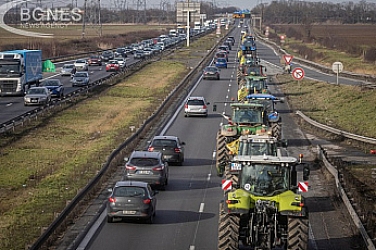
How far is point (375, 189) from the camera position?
2806 centimetres

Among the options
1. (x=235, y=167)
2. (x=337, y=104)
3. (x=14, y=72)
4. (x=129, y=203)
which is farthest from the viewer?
(x=14, y=72)

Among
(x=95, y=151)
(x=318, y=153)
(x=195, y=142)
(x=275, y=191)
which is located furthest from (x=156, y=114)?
(x=275, y=191)

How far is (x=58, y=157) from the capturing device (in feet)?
115

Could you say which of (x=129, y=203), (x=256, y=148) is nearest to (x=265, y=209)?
(x=129, y=203)

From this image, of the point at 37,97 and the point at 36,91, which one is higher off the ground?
the point at 36,91

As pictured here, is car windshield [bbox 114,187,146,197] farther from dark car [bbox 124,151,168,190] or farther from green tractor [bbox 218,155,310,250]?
green tractor [bbox 218,155,310,250]

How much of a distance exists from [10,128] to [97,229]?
2058 centimetres

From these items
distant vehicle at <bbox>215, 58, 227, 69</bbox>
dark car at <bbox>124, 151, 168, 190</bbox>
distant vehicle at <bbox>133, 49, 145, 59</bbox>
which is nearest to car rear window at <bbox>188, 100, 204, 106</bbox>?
dark car at <bbox>124, 151, 168, 190</bbox>

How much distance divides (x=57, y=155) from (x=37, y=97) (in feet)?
60.6

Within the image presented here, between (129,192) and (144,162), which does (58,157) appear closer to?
(144,162)

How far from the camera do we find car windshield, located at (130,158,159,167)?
1067 inches

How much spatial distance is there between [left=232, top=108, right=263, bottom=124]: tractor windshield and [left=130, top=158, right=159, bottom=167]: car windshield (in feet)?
15.7

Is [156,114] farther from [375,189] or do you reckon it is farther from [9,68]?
[375,189]

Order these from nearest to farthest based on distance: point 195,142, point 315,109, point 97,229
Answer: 1. point 97,229
2. point 195,142
3. point 315,109
